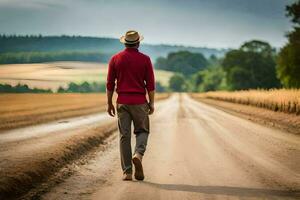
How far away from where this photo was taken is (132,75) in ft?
26.5

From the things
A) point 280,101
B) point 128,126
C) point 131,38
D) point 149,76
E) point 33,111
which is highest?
point 131,38

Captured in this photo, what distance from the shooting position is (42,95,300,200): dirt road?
668cm

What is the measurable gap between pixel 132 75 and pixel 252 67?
96260 mm

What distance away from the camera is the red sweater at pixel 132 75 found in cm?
803

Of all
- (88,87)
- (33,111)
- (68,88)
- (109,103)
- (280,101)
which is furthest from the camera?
(88,87)

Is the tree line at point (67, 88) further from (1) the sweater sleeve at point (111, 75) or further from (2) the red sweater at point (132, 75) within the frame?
(2) the red sweater at point (132, 75)

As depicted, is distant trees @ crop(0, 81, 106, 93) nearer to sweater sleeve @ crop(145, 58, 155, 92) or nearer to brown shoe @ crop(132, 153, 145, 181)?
sweater sleeve @ crop(145, 58, 155, 92)

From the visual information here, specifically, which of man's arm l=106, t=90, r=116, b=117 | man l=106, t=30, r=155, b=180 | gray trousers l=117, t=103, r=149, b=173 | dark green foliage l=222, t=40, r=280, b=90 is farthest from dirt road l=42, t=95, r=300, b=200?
dark green foliage l=222, t=40, r=280, b=90

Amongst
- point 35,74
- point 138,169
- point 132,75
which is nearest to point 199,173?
point 138,169

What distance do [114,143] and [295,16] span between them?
170 feet

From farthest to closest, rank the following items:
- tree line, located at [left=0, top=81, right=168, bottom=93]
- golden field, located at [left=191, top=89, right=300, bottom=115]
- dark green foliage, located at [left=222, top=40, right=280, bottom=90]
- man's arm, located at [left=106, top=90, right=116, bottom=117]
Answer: dark green foliage, located at [left=222, top=40, right=280, bottom=90]
tree line, located at [left=0, top=81, right=168, bottom=93]
golden field, located at [left=191, top=89, right=300, bottom=115]
man's arm, located at [left=106, top=90, right=116, bottom=117]

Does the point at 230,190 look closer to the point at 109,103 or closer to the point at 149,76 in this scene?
the point at 149,76

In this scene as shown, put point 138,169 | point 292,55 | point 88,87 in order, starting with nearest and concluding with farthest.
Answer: point 138,169 → point 292,55 → point 88,87

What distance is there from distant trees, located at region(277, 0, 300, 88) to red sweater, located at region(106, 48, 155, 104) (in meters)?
53.2
